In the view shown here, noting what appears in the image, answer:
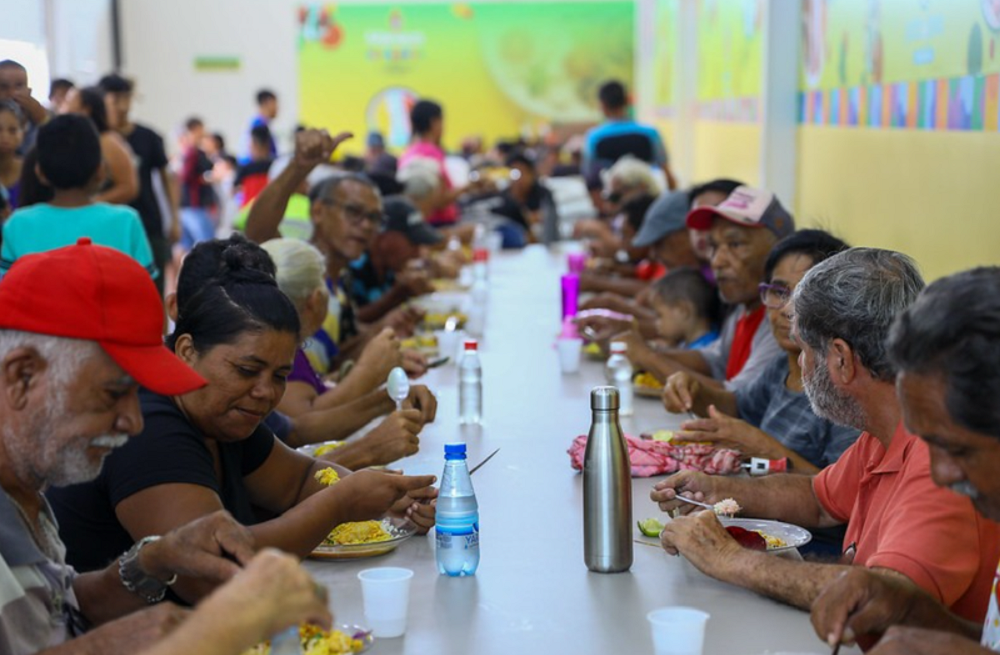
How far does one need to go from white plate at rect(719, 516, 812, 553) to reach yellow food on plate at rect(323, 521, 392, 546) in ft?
2.03

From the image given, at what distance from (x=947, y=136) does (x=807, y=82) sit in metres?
2.42

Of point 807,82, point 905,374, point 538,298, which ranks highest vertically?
point 807,82

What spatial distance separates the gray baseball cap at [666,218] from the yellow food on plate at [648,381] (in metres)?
1.32

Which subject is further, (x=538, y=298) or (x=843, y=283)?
(x=538, y=298)

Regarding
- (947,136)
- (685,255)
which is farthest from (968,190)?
(685,255)

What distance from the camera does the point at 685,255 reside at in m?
5.30

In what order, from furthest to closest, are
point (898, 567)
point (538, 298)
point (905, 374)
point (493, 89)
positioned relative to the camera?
1. point (493, 89)
2. point (538, 298)
3. point (898, 567)
4. point (905, 374)

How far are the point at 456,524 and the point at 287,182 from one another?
2.33m

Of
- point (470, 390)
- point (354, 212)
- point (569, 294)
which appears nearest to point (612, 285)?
point (569, 294)

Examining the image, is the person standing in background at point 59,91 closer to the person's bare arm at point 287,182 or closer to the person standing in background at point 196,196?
the person's bare arm at point 287,182

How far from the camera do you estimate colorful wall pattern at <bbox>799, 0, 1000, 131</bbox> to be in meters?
3.59

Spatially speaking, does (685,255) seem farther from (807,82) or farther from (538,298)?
(807,82)

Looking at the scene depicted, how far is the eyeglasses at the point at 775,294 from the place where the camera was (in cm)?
314

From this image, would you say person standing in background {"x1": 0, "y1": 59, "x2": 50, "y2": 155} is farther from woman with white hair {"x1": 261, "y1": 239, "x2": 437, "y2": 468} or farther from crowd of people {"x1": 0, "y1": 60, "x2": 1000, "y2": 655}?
woman with white hair {"x1": 261, "y1": 239, "x2": 437, "y2": 468}
